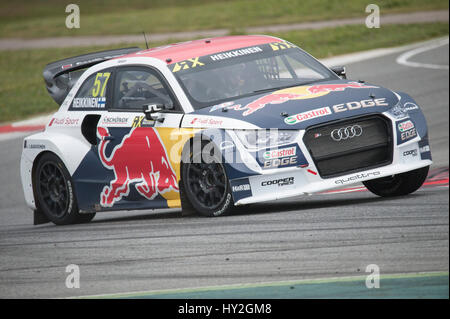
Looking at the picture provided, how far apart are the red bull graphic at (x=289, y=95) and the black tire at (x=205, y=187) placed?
0.45 metres

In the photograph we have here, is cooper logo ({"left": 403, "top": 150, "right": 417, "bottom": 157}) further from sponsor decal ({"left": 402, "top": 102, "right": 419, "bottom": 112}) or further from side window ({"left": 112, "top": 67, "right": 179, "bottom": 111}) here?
side window ({"left": 112, "top": 67, "right": 179, "bottom": 111})

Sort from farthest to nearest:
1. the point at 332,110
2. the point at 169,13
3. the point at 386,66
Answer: the point at 169,13, the point at 386,66, the point at 332,110

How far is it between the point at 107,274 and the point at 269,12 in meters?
34.4

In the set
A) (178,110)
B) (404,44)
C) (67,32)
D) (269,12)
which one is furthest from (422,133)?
(67,32)

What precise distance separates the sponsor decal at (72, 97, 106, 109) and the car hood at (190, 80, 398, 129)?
1.57m

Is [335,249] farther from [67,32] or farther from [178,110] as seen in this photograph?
[67,32]

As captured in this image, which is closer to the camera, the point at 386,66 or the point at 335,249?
the point at 335,249

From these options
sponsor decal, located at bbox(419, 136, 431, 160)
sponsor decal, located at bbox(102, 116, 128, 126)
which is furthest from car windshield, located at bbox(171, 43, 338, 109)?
sponsor decal, located at bbox(419, 136, 431, 160)

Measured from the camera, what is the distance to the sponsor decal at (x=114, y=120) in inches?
371

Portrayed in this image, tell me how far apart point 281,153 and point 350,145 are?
659 millimetres

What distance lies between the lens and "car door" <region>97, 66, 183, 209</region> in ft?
29.1

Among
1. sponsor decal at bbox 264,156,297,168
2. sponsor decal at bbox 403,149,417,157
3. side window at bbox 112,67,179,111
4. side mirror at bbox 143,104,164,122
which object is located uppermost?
side window at bbox 112,67,179,111

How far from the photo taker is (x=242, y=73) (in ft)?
30.1
